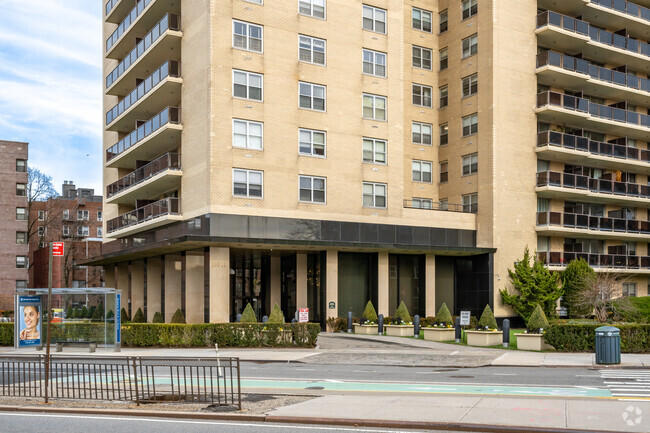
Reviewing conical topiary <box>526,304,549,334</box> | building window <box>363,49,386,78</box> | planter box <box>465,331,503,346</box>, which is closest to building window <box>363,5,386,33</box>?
building window <box>363,49,386,78</box>

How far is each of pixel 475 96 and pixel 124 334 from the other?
2869 centimetres

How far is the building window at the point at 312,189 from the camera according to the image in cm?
4191

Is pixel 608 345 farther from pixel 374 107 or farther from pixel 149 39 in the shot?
pixel 149 39

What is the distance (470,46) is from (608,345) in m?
30.4

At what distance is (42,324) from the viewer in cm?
3528

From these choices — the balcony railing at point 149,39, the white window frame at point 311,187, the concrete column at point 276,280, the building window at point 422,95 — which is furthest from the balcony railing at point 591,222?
the balcony railing at point 149,39

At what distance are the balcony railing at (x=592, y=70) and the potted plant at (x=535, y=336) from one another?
23102mm

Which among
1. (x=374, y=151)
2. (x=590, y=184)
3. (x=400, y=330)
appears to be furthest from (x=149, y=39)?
(x=590, y=184)

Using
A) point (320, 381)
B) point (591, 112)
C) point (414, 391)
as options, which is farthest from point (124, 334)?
point (591, 112)

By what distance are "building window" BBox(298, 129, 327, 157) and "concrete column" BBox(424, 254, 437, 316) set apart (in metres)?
11.4

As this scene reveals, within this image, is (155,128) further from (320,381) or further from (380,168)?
(320,381)

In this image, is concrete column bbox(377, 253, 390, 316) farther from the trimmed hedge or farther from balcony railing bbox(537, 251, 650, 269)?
the trimmed hedge

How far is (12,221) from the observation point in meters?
83.6

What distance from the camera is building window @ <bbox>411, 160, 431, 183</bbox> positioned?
169 ft
